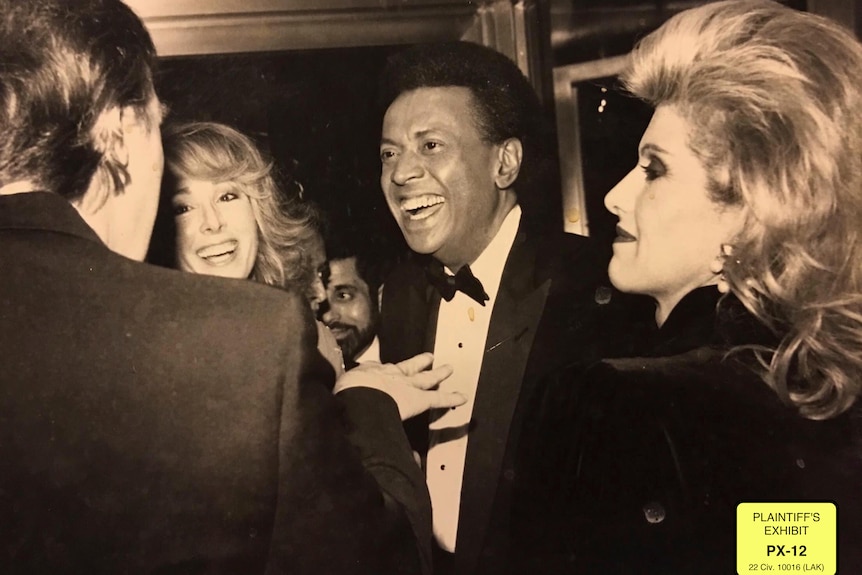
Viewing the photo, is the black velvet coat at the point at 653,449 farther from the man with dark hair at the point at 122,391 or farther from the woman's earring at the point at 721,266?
the man with dark hair at the point at 122,391

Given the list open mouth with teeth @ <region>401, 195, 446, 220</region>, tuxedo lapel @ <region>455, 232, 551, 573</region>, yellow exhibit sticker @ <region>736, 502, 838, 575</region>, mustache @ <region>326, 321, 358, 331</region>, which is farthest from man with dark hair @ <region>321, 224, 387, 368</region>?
yellow exhibit sticker @ <region>736, 502, 838, 575</region>

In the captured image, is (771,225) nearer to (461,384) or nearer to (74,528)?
(461,384)

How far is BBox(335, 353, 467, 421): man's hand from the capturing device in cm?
162

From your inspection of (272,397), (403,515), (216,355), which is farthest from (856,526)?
(216,355)

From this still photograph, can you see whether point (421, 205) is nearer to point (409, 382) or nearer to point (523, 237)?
point (523, 237)

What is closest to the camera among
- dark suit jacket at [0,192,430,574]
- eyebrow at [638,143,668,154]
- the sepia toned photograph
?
dark suit jacket at [0,192,430,574]

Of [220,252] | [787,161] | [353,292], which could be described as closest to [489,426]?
[353,292]

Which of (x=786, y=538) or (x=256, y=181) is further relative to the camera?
(x=786, y=538)

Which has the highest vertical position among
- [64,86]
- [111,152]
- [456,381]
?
[64,86]

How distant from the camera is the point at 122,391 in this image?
1.48 metres

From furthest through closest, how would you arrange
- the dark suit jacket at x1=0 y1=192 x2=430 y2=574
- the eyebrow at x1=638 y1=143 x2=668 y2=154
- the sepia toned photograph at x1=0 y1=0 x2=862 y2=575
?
the eyebrow at x1=638 y1=143 x2=668 y2=154 < the sepia toned photograph at x1=0 y1=0 x2=862 y2=575 < the dark suit jacket at x1=0 y1=192 x2=430 y2=574

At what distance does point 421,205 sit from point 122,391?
699 mm

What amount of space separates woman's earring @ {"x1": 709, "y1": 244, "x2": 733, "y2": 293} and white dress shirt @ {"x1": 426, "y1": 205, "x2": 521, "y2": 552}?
44cm

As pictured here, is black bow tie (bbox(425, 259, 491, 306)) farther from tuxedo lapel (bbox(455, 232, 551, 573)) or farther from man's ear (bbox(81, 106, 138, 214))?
man's ear (bbox(81, 106, 138, 214))
